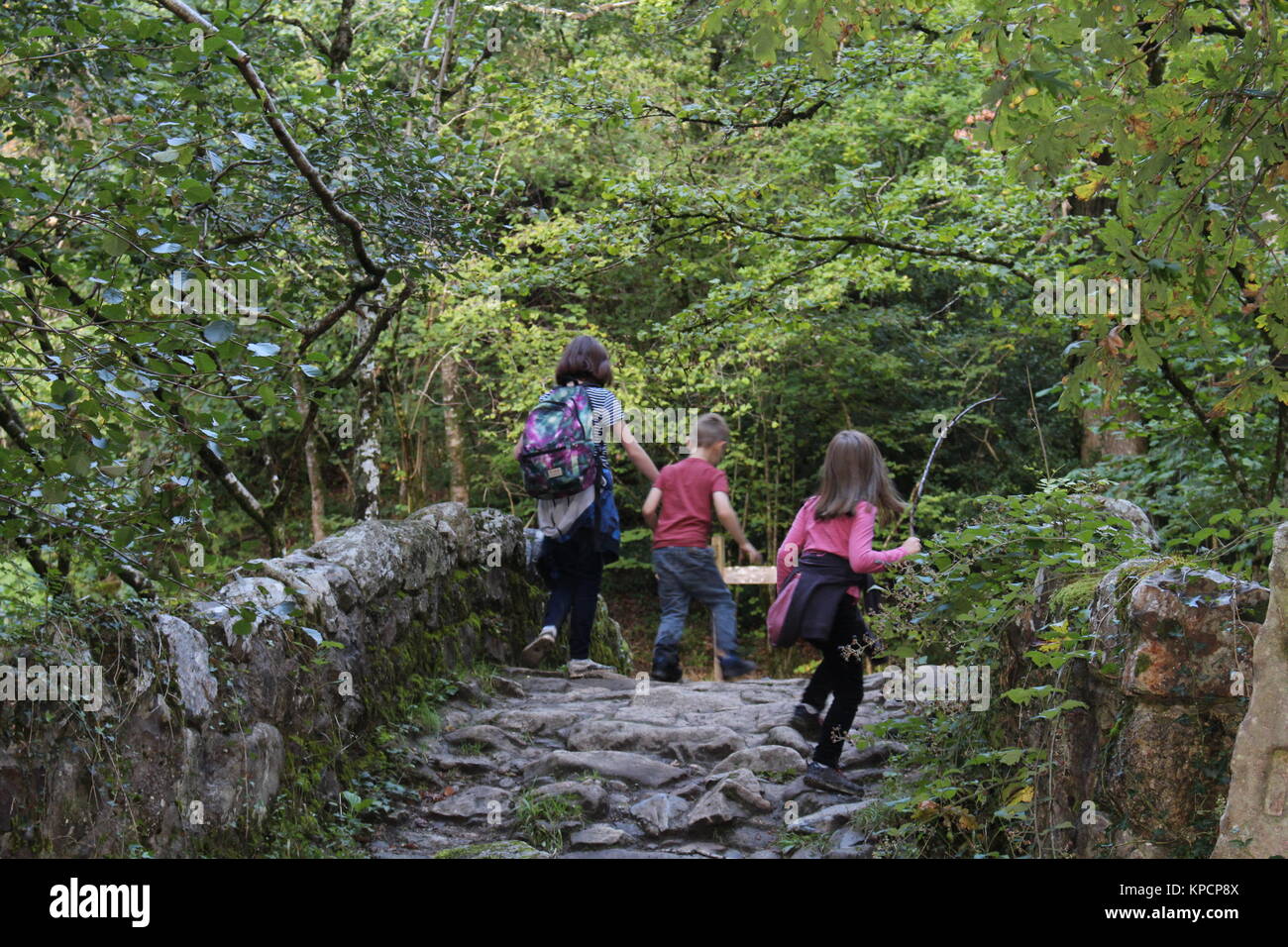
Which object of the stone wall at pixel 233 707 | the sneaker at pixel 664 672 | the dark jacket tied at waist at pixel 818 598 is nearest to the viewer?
the stone wall at pixel 233 707

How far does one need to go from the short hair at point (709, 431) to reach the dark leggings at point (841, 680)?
2.30 metres

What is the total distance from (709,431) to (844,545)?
2283 mm

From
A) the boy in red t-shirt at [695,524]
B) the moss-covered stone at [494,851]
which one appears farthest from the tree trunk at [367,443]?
the moss-covered stone at [494,851]

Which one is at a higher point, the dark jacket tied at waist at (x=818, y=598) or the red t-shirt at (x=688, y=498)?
the red t-shirt at (x=688, y=498)

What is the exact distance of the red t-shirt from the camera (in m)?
7.88

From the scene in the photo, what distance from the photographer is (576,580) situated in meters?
8.34

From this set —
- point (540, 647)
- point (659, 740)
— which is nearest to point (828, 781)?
point (659, 740)

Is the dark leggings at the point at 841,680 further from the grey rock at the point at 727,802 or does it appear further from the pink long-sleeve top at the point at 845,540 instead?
the grey rock at the point at 727,802

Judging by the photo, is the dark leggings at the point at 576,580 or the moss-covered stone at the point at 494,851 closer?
the moss-covered stone at the point at 494,851

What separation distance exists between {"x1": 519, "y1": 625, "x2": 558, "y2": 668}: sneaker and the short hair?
1.79 meters

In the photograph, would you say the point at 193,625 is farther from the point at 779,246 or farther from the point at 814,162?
the point at 814,162

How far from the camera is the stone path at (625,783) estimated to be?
497 centimetres

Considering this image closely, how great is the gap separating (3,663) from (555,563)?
512 cm
